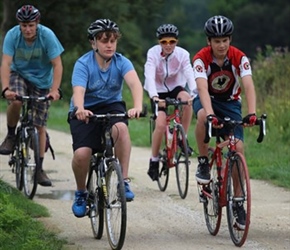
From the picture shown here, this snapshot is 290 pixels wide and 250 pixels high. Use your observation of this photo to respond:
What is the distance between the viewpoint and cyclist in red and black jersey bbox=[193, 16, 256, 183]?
1013 centimetres

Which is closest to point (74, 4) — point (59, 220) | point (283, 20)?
point (59, 220)

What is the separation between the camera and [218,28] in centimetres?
1016

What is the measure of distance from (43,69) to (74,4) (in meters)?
22.8

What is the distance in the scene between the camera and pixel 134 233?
10.6 m

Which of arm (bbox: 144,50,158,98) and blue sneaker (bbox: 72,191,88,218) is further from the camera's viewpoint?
arm (bbox: 144,50,158,98)

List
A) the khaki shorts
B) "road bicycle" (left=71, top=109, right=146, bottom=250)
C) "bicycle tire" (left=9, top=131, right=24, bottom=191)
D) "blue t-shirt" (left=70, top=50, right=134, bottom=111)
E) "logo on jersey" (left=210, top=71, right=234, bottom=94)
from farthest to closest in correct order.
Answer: "bicycle tire" (left=9, top=131, right=24, bottom=191), the khaki shorts, "logo on jersey" (left=210, top=71, right=234, bottom=94), "blue t-shirt" (left=70, top=50, right=134, bottom=111), "road bicycle" (left=71, top=109, right=146, bottom=250)

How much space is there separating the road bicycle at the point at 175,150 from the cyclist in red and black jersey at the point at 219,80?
2.77m

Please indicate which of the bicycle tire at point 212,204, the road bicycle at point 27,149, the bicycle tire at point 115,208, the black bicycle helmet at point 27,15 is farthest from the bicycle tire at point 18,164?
the bicycle tire at point 115,208

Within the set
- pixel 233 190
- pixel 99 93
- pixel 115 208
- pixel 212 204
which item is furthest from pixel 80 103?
pixel 212 204

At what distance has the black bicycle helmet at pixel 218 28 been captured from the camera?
10.1 meters

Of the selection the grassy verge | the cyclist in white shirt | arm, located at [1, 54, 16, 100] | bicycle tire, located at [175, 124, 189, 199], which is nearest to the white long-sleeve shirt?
the cyclist in white shirt

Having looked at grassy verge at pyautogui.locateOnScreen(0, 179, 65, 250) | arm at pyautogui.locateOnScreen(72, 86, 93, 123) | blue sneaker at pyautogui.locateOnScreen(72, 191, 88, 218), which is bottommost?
grassy verge at pyautogui.locateOnScreen(0, 179, 65, 250)

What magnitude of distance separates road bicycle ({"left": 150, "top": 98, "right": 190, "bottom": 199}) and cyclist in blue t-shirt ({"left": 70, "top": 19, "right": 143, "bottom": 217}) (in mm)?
3201

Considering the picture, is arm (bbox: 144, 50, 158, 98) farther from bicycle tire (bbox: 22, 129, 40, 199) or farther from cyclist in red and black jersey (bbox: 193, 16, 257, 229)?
cyclist in red and black jersey (bbox: 193, 16, 257, 229)
